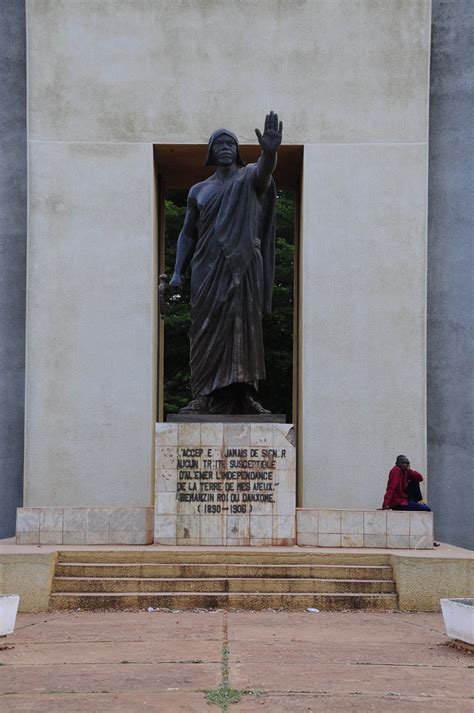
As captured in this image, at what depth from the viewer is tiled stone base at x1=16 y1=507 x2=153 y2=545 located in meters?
11.2

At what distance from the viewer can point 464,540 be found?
15141 millimetres

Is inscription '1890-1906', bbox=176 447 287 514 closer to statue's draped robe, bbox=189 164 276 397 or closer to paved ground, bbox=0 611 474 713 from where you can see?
statue's draped robe, bbox=189 164 276 397

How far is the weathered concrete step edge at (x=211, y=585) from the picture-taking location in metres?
9.70

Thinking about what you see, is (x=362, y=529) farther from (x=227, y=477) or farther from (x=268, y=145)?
(x=268, y=145)

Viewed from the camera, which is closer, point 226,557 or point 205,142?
point 226,557

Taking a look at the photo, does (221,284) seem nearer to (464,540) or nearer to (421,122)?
(421,122)

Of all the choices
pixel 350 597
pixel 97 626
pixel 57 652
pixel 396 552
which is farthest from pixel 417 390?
pixel 57 652

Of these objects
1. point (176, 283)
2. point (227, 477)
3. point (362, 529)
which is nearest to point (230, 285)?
point (176, 283)

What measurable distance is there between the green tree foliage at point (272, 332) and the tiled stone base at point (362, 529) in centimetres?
1050

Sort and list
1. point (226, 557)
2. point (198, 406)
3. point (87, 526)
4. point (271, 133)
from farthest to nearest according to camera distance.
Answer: point (198, 406) < point (87, 526) < point (271, 133) < point (226, 557)

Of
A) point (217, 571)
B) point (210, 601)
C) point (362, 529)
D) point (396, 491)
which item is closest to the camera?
point (210, 601)

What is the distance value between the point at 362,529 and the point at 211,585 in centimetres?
196

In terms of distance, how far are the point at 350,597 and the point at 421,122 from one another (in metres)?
7.47

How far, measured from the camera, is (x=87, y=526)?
11234mm
